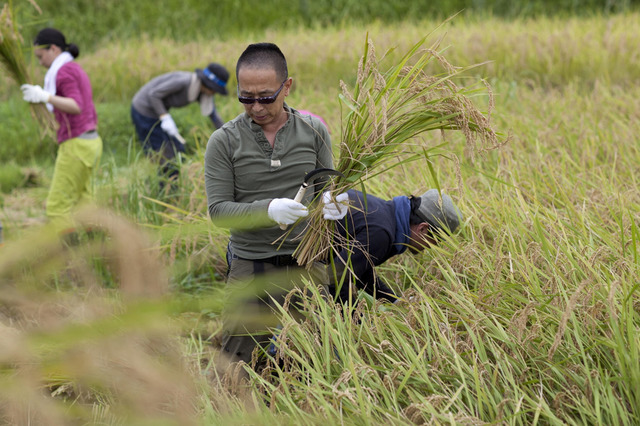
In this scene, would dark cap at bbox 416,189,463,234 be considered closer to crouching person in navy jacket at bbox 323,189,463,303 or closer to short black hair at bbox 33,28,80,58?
crouching person in navy jacket at bbox 323,189,463,303

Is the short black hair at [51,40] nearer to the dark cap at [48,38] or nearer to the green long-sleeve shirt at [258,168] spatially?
the dark cap at [48,38]

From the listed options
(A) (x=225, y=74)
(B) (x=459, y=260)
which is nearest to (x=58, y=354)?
(B) (x=459, y=260)

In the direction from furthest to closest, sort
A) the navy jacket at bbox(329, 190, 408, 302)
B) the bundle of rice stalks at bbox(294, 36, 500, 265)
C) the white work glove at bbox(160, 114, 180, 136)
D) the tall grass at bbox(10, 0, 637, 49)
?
the tall grass at bbox(10, 0, 637, 49) < the white work glove at bbox(160, 114, 180, 136) < the navy jacket at bbox(329, 190, 408, 302) < the bundle of rice stalks at bbox(294, 36, 500, 265)

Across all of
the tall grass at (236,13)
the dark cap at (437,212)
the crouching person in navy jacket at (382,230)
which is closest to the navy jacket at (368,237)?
the crouching person in navy jacket at (382,230)

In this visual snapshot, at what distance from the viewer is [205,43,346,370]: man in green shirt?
1.90 meters

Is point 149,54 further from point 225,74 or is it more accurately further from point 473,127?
point 473,127

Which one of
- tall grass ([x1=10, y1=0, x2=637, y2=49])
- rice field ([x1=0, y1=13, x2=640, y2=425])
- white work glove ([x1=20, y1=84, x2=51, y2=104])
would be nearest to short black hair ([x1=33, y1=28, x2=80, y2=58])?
white work glove ([x1=20, y1=84, x2=51, y2=104])

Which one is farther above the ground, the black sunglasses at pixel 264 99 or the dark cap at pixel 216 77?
the black sunglasses at pixel 264 99

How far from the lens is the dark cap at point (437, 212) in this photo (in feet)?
7.75

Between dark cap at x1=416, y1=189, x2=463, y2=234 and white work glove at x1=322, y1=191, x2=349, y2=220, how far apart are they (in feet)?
1.66

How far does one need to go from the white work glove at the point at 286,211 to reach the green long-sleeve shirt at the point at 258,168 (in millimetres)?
61

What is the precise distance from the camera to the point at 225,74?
4.78 metres

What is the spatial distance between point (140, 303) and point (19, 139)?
22.1 feet

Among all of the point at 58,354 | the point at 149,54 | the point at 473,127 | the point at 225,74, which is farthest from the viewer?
the point at 149,54
